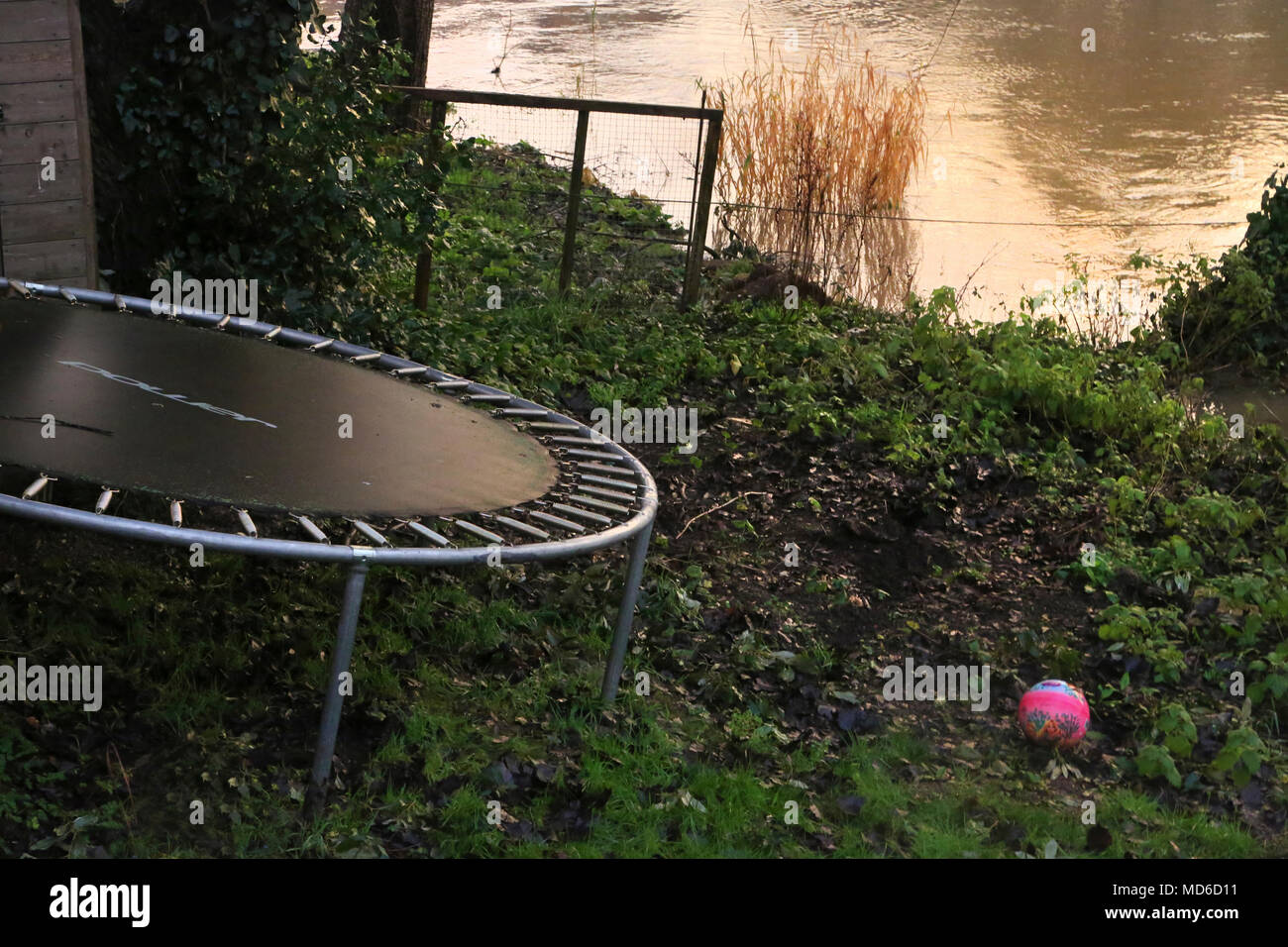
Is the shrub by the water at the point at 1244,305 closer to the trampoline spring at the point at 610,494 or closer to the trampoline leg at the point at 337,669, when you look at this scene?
the trampoline spring at the point at 610,494

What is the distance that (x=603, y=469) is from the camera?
420cm

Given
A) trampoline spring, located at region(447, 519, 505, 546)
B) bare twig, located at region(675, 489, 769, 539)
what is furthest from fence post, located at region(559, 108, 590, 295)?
trampoline spring, located at region(447, 519, 505, 546)

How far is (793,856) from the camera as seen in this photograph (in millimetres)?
3473

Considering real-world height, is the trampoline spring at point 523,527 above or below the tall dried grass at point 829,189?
below

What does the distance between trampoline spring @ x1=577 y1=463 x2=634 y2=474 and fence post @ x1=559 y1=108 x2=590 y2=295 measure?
3.12 m

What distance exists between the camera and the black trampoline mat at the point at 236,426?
338 cm

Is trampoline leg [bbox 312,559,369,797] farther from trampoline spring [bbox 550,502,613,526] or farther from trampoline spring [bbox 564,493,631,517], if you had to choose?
trampoline spring [bbox 564,493,631,517]

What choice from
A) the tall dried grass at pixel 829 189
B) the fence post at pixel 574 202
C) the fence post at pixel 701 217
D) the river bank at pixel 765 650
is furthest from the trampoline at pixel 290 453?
the tall dried grass at pixel 829 189

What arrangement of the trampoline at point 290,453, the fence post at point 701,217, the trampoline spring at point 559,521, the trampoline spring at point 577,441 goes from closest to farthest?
the trampoline at point 290,453, the trampoline spring at point 559,521, the trampoline spring at point 577,441, the fence post at point 701,217

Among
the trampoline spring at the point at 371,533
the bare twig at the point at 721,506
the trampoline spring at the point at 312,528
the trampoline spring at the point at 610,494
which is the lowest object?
the bare twig at the point at 721,506

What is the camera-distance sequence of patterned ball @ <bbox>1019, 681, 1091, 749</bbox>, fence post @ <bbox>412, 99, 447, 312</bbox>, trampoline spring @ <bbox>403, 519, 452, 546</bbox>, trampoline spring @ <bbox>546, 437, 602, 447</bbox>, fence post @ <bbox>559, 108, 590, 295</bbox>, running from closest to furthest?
1. trampoline spring @ <bbox>403, 519, 452, 546</bbox>
2. patterned ball @ <bbox>1019, 681, 1091, 749</bbox>
3. trampoline spring @ <bbox>546, 437, 602, 447</bbox>
4. fence post @ <bbox>412, 99, 447, 312</bbox>
5. fence post @ <bbox>559, 108, 590, 295</bbox>

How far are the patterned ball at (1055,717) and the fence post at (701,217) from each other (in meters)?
3.98

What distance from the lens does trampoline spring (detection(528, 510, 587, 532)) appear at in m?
3.68

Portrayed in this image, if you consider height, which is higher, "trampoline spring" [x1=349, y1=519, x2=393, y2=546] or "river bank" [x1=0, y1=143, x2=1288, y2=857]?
"trampoline spring" [x1=349, y1=519, x2=393, y2=546]
